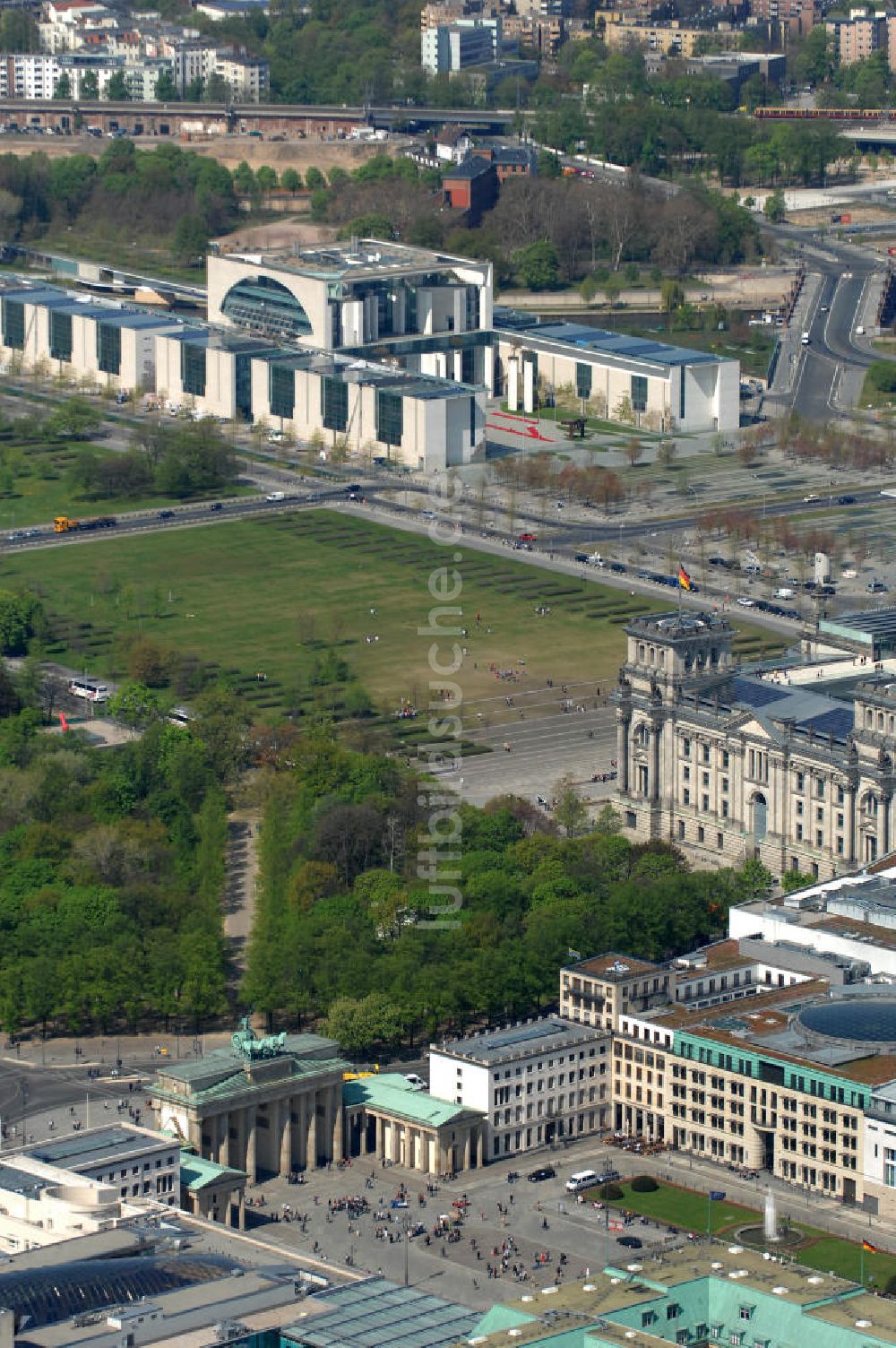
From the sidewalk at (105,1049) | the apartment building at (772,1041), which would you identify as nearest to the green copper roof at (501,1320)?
the apartment building at (772,1041)

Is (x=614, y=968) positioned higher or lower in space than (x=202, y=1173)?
higher

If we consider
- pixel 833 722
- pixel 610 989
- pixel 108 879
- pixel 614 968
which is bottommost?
pixel 108 879

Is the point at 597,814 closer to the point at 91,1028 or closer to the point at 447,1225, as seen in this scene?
the point at 91,1028

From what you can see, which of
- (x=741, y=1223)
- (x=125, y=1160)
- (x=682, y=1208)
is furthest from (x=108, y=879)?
(x=741, y=1223)

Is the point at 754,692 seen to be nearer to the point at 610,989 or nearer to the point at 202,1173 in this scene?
the point at 610,989

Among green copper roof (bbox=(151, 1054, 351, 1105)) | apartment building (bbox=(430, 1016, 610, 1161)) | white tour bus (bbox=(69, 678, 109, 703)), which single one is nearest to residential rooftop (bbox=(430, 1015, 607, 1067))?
apartment building (bbox=(430, 1016, 610, 1161))

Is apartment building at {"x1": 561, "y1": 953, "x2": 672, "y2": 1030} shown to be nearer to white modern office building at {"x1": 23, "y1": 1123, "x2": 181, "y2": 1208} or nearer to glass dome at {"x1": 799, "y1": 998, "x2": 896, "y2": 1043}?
glass dome at {"x1": 799, "y1": 998, "x2": 896, "y2": 1043}
